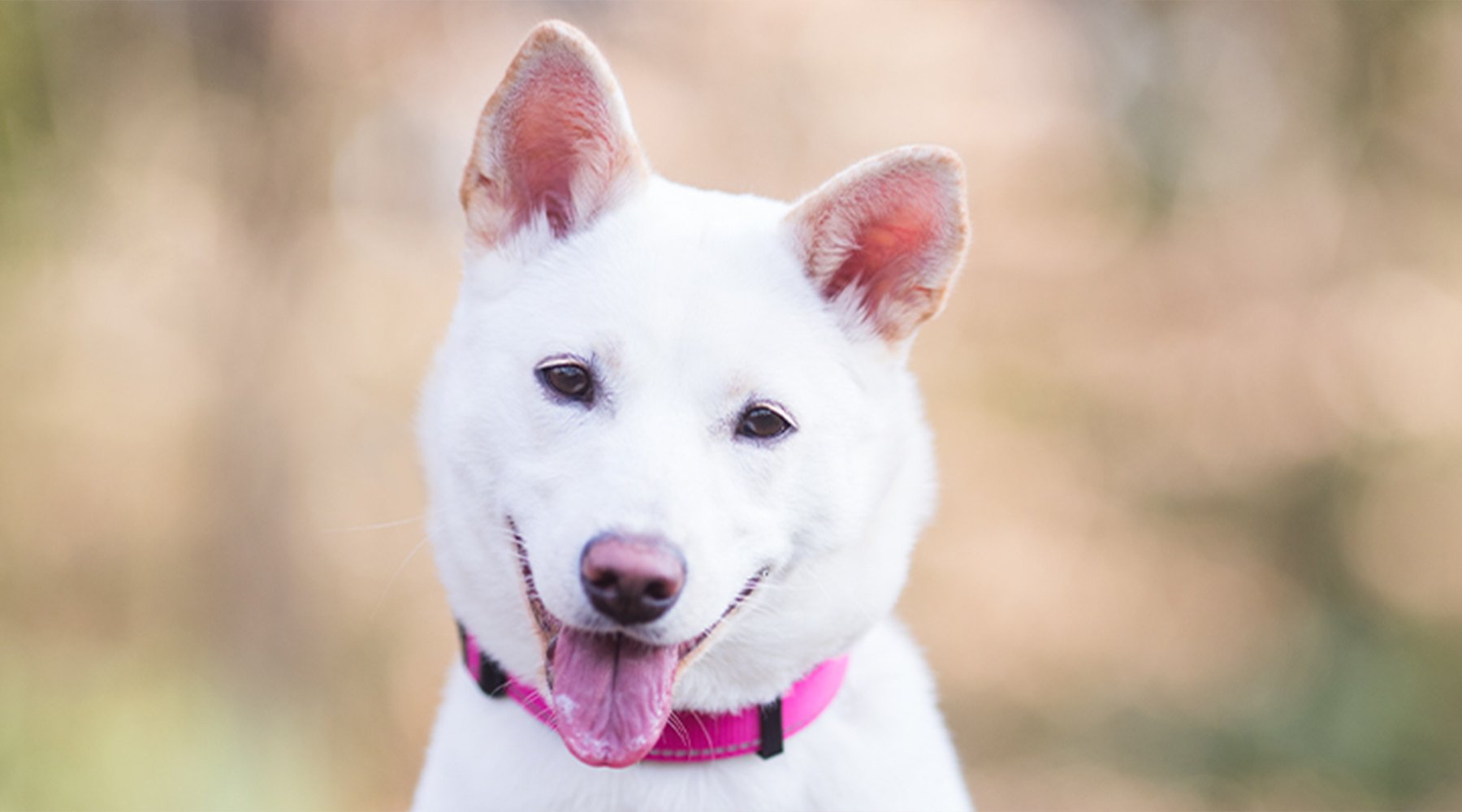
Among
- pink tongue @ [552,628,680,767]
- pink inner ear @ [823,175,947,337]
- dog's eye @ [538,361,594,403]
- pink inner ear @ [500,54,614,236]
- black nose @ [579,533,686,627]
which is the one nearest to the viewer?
black nose @ [579,533,686,627]

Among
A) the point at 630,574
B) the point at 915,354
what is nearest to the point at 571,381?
the point at 630,574

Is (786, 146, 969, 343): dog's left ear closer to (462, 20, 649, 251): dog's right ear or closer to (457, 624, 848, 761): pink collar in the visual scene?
(462, 20, 649, 251): dog's right ear

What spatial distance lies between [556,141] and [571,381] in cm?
52

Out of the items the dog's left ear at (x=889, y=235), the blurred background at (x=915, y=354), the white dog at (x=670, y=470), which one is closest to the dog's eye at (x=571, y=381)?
the white dog at (x=670, y=470)

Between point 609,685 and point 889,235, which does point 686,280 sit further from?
point 609,685

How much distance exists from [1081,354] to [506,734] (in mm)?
5768

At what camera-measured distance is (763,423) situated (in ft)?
6.89

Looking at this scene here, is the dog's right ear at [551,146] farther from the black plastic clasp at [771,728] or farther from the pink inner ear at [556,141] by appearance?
the black plastic clasp at [771,728]

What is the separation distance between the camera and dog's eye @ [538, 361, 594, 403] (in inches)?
81.2

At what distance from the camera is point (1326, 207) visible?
649 centimetres

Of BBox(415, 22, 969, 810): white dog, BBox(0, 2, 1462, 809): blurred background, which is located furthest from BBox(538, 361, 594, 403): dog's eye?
BBox(0, 2, 1462, 809): blurred background

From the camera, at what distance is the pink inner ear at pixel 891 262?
230 centimetres

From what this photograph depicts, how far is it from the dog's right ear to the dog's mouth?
0.74 metres

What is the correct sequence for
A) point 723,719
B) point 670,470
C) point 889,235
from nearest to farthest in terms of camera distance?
point 670,470
point 723,719
point 889,235
